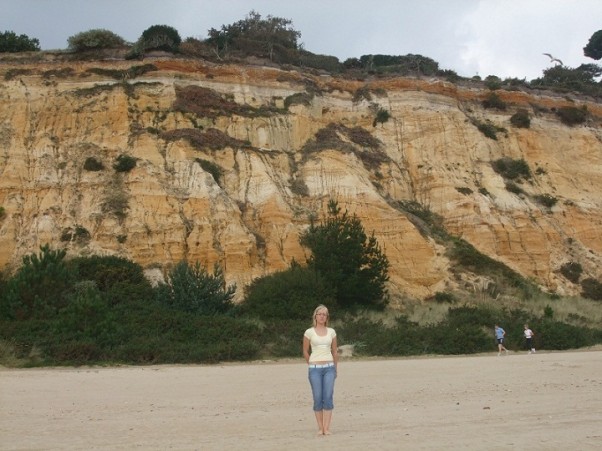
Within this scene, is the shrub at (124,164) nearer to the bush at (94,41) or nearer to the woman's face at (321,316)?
the bush at (94,41)

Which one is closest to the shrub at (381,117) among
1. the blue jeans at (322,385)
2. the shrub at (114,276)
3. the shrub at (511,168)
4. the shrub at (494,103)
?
the shrub at (511,168)

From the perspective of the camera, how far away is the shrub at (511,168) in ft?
117

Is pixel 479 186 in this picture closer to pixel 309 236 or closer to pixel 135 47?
pixel 309 236

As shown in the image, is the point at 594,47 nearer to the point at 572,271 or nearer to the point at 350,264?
the point at 572,271

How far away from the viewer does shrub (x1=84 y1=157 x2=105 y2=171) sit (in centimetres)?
2955

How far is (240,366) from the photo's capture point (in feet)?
61.3

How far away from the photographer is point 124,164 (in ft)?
97.2

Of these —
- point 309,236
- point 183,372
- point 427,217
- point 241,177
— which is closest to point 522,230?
point 427,217

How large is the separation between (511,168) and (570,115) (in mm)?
6782

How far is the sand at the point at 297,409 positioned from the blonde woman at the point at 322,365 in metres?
0.32

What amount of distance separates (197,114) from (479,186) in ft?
50.1

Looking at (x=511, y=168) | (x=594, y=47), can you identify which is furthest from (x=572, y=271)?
(x=594, y=47)

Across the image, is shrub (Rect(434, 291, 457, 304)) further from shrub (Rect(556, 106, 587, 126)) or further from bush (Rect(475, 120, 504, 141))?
shrub (Rect(556, 106, 587, 126))

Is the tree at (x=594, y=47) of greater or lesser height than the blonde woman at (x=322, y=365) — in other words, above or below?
above
